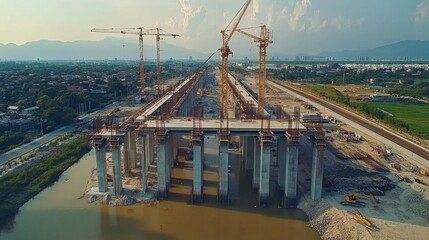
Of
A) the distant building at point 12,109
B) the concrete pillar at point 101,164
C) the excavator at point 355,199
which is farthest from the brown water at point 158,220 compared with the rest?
the distant building at point 12,109

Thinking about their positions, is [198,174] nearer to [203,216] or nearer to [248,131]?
[203,216]

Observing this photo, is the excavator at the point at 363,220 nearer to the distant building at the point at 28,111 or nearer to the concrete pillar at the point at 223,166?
the concrete pillar at the point at 223,166

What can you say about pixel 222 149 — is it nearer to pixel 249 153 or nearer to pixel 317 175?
pixel 317 175

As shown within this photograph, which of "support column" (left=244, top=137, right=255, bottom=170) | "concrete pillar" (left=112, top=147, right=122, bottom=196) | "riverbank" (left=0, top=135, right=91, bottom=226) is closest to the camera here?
"riverbank" (left=0, top=135, right=91, bottom=226)

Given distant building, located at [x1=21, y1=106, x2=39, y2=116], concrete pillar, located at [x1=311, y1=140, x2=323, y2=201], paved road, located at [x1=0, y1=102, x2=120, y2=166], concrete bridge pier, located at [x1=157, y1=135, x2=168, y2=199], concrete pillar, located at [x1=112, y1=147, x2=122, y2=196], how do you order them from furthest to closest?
distant building, located at [x1=21, y1=106, x2=39, y2=116] → paved road, located at [x1=0, y1=102, x2=120, y2=166] → concrete pillar, located at [x1=112, y1=147, x2=122, y2=196] → concrete bridge pier, located at [x1=157, y1=135, x2=168, y2=199] → concrete pillar, located at [x1=311, y1=140, x2=323, y2=201]

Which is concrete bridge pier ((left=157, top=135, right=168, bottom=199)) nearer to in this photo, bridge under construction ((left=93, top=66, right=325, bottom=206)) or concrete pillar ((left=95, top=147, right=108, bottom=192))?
bridge under construction ((left=93, top=66, right=325, bottom=206))

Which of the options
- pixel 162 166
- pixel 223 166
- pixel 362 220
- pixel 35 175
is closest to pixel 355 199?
pixel 362 220

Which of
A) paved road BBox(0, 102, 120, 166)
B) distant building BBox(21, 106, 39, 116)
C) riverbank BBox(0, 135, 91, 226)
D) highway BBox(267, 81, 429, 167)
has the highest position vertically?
distant building BBox(21, 106, 39, 116)

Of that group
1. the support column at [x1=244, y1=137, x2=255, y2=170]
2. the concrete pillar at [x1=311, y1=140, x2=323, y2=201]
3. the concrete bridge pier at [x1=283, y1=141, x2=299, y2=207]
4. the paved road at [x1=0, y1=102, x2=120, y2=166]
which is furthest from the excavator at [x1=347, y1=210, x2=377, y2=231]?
the paved road at [x1=0, y1=102, x2=120, y2=166]
